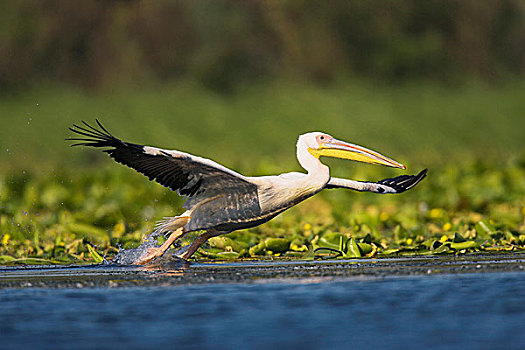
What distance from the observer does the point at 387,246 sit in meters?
Answer: 9.87

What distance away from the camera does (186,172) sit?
8.83m

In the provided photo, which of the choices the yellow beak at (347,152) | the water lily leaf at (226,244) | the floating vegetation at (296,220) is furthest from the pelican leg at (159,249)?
the yellow beak at (347,152)

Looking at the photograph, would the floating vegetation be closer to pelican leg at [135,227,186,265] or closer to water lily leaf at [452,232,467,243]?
water lily leaf at [452,232,467,243]

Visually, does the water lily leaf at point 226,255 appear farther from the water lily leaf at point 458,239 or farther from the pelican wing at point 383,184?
the water lily leaf at point 458,239

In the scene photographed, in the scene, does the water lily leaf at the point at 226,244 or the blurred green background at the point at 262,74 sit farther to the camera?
the blurred green background at the point at 262,74

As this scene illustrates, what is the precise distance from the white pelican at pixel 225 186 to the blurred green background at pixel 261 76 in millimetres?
16662

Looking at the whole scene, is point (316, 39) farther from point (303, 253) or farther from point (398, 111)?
point (303, 253)

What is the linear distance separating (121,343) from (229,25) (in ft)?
186

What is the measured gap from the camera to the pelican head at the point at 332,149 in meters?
9.09

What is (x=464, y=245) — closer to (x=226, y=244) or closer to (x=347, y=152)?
(x=347, y=152)

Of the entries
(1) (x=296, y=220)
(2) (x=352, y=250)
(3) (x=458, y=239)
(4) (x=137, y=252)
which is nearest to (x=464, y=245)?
(3) (x=458, y=239)

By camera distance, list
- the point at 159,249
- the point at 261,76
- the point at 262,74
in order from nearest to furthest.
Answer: the point at 159,249
the point at 261,76
the point at 262,74

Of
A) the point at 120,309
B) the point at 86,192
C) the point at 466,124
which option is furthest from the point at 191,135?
the point at 120,309

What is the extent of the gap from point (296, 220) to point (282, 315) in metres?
6.29
